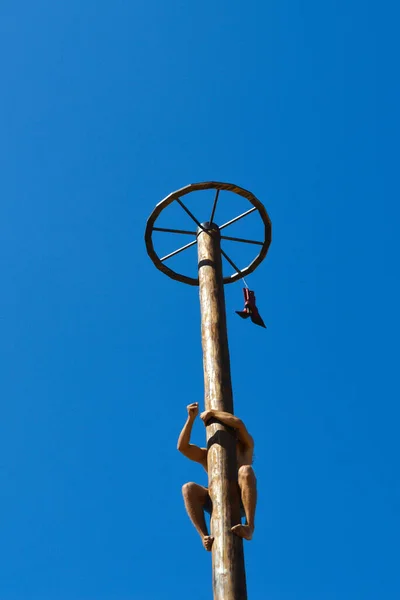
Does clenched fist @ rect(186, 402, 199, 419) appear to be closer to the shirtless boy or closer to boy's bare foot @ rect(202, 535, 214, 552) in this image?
the shirtless boy

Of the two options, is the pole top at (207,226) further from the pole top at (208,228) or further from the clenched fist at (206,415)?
the clenched fist at (206,415)

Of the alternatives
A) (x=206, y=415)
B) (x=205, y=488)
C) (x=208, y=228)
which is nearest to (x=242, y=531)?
(x=205, y=488)

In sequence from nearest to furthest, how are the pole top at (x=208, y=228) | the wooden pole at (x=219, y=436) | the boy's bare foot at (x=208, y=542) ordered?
the wooden pole at (x=219, y=436) → the boy's bare foot at (x=208, y=542) → the pole top at (x=208, y=228)

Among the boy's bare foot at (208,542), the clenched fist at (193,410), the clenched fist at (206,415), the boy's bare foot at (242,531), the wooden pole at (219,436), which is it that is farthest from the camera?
the clenched fist at (193,410)

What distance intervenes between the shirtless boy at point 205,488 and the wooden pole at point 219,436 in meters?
Result: 0.06

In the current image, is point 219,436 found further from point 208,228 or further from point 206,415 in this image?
point 208,228

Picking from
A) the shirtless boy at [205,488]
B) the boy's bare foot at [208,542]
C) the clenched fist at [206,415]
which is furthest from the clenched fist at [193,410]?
the boy's bare foot at [208,542]

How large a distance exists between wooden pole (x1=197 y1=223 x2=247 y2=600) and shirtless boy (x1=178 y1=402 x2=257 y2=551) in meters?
0.06

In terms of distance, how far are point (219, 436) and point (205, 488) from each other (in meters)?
0.41

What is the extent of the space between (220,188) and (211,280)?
1284mm

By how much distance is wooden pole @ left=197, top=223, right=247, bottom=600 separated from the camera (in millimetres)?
5160

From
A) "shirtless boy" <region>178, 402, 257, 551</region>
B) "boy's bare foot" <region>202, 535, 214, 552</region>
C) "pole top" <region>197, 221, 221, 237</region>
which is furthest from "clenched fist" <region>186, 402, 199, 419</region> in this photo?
"pole top" <region>197, 221, 221, 237</region>

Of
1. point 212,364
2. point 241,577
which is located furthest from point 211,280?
point 241,577

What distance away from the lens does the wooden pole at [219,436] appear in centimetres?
516
